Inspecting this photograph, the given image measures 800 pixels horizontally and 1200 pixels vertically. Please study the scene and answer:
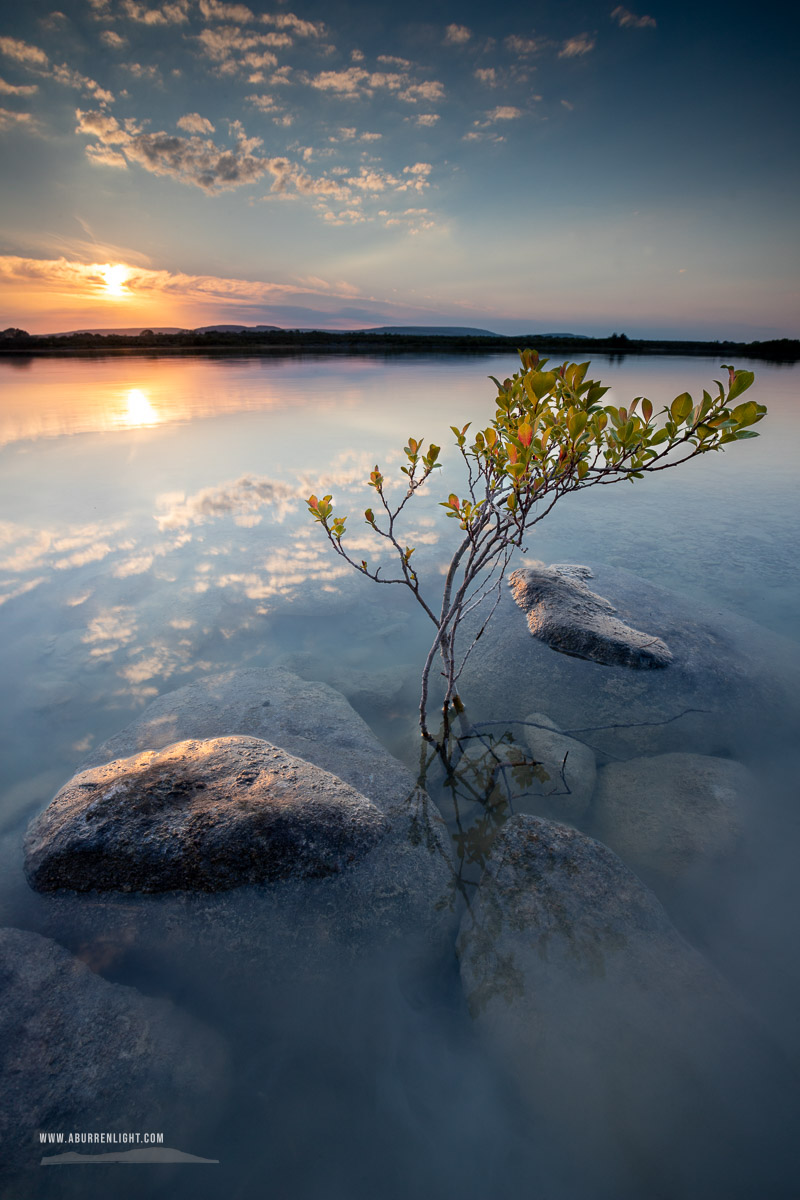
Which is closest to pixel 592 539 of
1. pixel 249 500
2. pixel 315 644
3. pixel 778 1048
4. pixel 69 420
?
pixel 315 644

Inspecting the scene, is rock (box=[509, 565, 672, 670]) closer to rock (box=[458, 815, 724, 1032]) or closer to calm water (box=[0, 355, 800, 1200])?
calm water (box=[0, 355, 800, 1200])

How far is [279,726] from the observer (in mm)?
4734

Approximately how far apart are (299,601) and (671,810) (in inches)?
212

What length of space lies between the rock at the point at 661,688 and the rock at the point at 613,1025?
1812 mm

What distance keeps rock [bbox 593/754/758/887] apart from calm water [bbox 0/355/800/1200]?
1.24 feet

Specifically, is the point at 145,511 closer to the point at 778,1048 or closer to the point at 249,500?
the point at 249,500

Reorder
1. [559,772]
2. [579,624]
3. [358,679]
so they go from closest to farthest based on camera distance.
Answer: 1. [559,772]
2. [358,679]
3. [579,624]

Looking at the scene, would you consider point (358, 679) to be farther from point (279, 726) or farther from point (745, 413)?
point (745, 413)

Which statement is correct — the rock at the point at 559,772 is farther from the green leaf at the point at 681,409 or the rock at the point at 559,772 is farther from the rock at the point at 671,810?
the green leaf at the point at 681,409

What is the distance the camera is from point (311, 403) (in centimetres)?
2625

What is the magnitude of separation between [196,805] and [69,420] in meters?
23.5

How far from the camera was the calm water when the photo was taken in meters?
2.46

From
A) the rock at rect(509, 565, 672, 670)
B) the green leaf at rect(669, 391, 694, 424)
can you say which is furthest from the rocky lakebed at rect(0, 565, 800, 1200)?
the green leaf at rect(669, 391, 694, 424)

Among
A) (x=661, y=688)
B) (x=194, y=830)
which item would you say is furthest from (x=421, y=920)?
(x=661, y=688)
